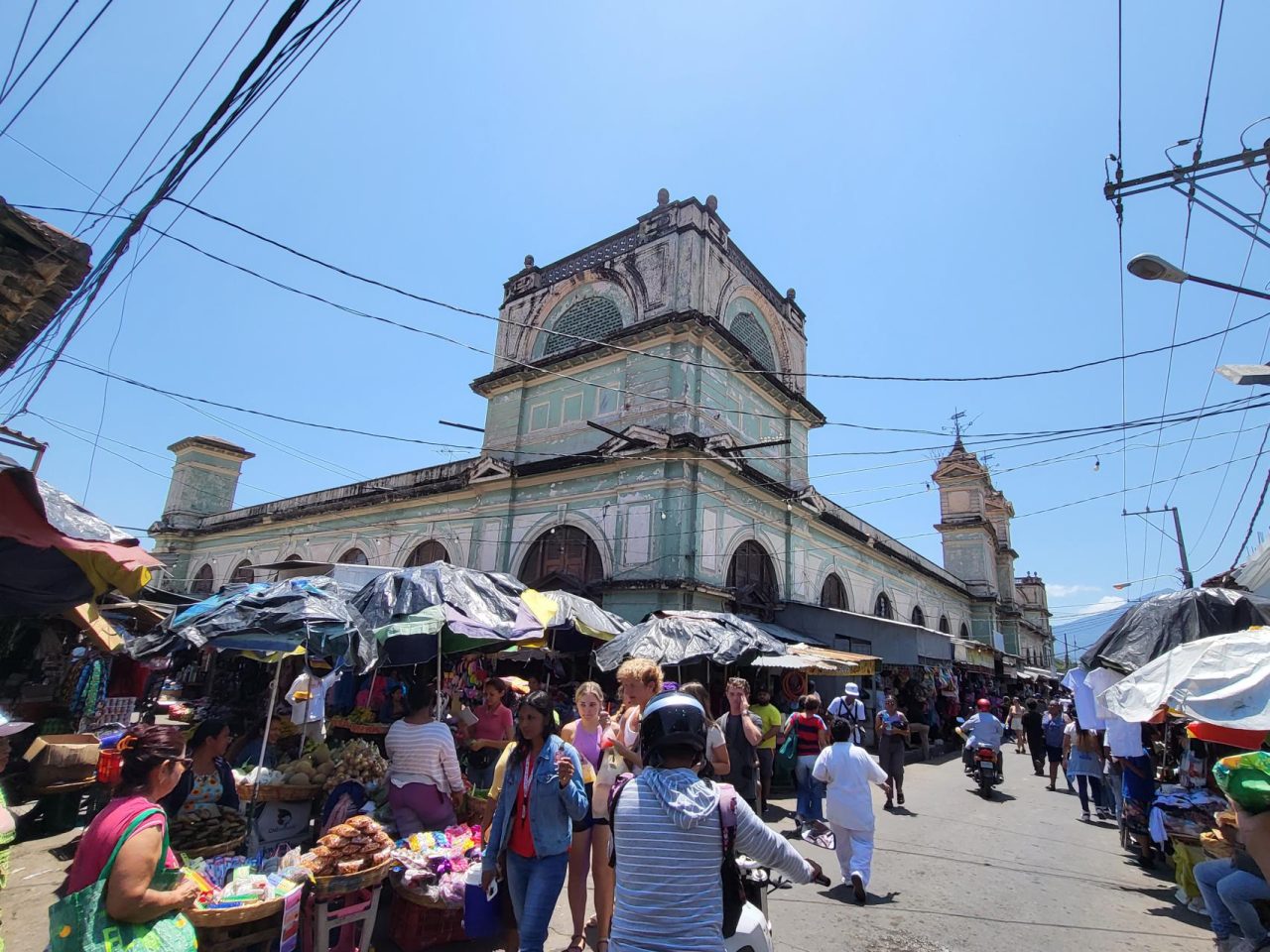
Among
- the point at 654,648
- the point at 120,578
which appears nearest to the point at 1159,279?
the point at 654,648

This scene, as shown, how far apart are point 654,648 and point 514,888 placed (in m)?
6.32

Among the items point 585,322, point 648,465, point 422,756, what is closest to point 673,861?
point 422,756

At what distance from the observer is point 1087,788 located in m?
9.80

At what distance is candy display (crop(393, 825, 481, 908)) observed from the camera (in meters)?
4.15

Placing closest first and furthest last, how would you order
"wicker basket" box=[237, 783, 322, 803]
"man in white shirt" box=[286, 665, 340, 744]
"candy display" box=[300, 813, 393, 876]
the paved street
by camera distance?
"candy display" box=[300, 813, 393, 876]
the paved street
"wicker basket" box=[237, 783, 322, 803]
"man in white shirt" box=[286, 665, 340, 744]

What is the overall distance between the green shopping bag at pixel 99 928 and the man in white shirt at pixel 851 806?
5082 mm

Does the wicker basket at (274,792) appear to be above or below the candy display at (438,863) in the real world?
above

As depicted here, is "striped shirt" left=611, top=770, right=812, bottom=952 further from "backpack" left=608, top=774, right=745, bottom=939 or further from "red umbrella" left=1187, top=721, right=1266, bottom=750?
"red umbrella" left=1187, top=721, right=1266, bottom=750

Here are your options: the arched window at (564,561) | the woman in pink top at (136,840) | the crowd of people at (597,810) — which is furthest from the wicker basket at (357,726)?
the arched window at (564,561)

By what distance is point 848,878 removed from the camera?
5.80 m

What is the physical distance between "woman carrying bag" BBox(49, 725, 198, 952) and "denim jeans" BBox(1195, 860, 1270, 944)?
5978mm

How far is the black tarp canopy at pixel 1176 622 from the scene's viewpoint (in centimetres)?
721

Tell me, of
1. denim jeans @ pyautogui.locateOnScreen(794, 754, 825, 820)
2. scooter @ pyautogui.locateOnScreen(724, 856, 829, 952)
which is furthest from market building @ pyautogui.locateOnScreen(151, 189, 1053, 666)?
scooter @ pyautogui.locateOnScreen(724, 856, 829, 952)

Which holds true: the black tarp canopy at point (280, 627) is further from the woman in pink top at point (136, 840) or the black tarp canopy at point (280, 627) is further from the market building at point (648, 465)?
the market building at point (648, 465)
